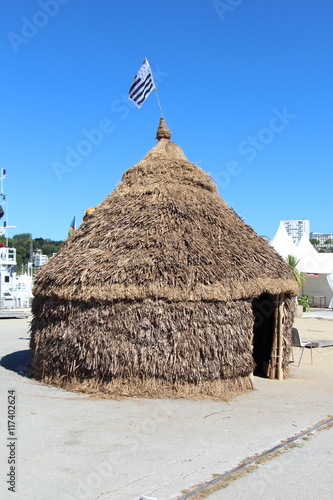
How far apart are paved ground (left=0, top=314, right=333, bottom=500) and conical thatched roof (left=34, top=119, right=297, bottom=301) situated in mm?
1964

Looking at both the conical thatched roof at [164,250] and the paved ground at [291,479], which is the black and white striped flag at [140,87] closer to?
the conical thatched roof at [164,250]

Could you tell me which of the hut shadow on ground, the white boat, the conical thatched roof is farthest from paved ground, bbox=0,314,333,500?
the white boat

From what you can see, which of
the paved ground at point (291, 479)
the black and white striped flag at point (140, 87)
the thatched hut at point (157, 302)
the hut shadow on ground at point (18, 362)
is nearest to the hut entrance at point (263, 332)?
the thatched hut at point (157, 302)

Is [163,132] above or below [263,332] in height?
above

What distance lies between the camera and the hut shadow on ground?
36.0ft

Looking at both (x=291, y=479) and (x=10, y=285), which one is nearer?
(x=291, y=479)

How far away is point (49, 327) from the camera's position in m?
9.59

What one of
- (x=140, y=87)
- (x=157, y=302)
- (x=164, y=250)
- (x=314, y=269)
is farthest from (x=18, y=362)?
(x=314, y=269)

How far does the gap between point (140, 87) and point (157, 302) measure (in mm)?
7224

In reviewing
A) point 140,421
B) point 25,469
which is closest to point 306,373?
point 140,421

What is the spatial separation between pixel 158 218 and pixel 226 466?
17.9ft

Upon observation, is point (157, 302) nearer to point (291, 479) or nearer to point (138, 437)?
point (138, 437)

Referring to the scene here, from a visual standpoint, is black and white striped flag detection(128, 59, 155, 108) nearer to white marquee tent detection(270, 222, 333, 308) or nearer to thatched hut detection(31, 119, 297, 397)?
thatched hut detection(31, 119, 297, 397)

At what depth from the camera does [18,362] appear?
12.4 metres
